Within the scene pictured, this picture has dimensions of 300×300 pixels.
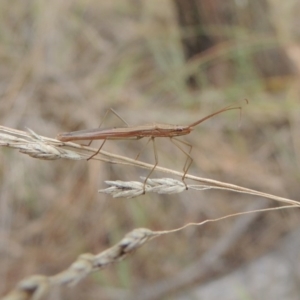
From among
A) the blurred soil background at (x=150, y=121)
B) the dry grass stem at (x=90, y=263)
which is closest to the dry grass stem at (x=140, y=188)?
the dry grass stem at (x=90, y=263)

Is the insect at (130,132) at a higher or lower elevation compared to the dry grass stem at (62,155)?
higher

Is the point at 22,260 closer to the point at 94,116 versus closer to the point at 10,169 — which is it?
the point at 10,169

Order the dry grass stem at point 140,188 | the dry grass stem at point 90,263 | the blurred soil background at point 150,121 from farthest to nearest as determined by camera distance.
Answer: the blurred soil background at point 150,121 → the dry grass stem at point 90,263 → the dry grass stem at point 140,188

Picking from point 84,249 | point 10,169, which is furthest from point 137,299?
point 10,169

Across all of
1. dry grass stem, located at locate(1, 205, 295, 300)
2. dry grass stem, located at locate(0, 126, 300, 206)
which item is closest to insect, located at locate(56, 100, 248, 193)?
dry grass stem, located at locate(0, 126, 300, 206)

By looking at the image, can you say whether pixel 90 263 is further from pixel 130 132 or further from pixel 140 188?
pixel 130 132

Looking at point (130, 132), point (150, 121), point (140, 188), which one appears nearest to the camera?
point (140, 188)

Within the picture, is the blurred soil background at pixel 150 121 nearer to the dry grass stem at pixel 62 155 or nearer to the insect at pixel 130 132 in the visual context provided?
the insect at pixel 130 132

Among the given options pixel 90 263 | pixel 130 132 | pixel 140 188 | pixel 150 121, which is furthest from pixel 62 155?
pixel 150 121

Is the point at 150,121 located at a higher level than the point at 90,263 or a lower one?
higher

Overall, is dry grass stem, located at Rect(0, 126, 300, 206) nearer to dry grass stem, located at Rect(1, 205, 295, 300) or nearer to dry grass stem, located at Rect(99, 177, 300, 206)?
dry grass stem, located at Rect(99, 177, 300, 206)
